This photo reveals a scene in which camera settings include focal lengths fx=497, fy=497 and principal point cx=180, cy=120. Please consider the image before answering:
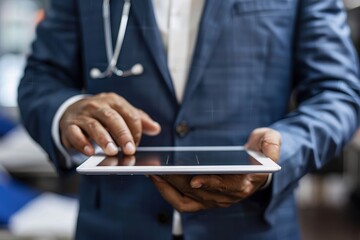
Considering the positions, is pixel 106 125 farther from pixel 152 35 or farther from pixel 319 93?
pixel 319 93

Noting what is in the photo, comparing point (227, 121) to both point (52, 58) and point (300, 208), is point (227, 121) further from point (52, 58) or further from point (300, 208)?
point (300, 208)

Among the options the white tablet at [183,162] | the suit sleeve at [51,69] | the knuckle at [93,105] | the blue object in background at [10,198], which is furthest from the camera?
the blue object in background at [10,198]

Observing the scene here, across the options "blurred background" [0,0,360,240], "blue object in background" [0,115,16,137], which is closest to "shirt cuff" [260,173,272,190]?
"blurred background" [0,0,360,240]

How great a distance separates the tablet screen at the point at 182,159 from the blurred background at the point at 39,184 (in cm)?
70

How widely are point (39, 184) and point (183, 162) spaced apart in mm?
1706

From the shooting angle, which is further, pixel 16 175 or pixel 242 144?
pixel 16 175

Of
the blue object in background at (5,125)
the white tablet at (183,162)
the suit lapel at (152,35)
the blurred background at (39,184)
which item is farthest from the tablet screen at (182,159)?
the blue object in background at (5,125)

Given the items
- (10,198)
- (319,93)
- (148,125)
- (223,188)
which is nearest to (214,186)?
(223,188)

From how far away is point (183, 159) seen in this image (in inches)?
18.9

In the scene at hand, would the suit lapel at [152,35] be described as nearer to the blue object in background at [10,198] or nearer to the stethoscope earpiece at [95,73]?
the stethoscope earpiece at [95,73]

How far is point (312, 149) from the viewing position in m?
0.57

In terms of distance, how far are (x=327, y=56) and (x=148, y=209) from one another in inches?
11.4

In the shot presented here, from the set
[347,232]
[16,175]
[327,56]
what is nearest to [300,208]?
[347,232]

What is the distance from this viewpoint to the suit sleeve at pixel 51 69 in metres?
0.63
